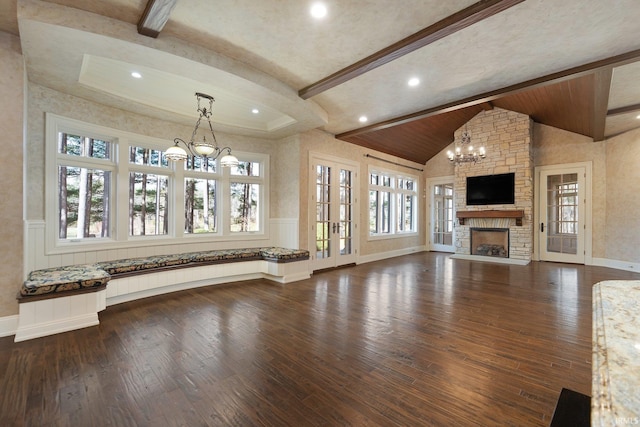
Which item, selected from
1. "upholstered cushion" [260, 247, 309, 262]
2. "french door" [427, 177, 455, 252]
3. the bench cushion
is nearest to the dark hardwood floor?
the bench cushion

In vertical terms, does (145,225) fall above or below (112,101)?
below

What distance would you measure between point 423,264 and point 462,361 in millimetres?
4963

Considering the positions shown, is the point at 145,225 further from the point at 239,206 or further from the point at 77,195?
the point at 239,206

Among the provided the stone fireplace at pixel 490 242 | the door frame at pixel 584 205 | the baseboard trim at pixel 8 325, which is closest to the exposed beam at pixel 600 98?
the door frame at pixel 584 205

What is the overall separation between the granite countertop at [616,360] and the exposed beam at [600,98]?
3931mm

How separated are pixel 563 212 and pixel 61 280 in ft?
33.7

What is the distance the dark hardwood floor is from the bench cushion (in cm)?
49

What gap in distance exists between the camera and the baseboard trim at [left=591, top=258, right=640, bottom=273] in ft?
20.0

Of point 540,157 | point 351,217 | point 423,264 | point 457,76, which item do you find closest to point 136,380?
point 457,76

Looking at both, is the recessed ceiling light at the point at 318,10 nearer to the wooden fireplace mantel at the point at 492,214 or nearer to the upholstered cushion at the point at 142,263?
the upholstered cushion at the point at 142,263

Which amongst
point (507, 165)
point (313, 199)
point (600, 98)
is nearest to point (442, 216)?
point (507, 165)

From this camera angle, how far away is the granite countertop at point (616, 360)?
50 centimetres

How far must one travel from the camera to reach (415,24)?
9.10 ft

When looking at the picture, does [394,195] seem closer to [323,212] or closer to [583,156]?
[323,212]
